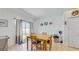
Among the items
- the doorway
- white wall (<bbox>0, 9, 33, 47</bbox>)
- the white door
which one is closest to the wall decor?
white wall (<bbox>0, 9, 33, 47</bbox>)

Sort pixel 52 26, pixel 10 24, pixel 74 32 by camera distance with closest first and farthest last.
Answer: pixel 10 24
pixel 52 26
pixel 74 32

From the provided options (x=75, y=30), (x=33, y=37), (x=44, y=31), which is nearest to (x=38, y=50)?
(x=33, y=37)

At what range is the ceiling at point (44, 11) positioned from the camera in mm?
2080

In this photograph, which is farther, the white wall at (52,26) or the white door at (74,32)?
the white door at (74,32)

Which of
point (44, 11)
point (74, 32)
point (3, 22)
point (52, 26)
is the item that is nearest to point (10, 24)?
point (3, 22)

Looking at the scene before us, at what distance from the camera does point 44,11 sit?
2168mm

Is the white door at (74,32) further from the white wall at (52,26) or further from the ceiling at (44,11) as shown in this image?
the ceiling at (44,11)

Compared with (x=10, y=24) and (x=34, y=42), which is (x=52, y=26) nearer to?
(x=34, y=42)

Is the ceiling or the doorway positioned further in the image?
the doorway

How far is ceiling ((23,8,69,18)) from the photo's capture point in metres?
2.08

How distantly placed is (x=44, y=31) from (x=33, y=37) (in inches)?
13.0

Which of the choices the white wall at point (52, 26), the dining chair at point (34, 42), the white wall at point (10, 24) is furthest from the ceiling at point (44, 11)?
the dining chair at point (34, 42)

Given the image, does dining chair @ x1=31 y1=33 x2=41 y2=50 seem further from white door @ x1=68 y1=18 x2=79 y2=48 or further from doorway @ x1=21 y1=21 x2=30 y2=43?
white door @ x1=68 y1=18 x2=79 y2=48
